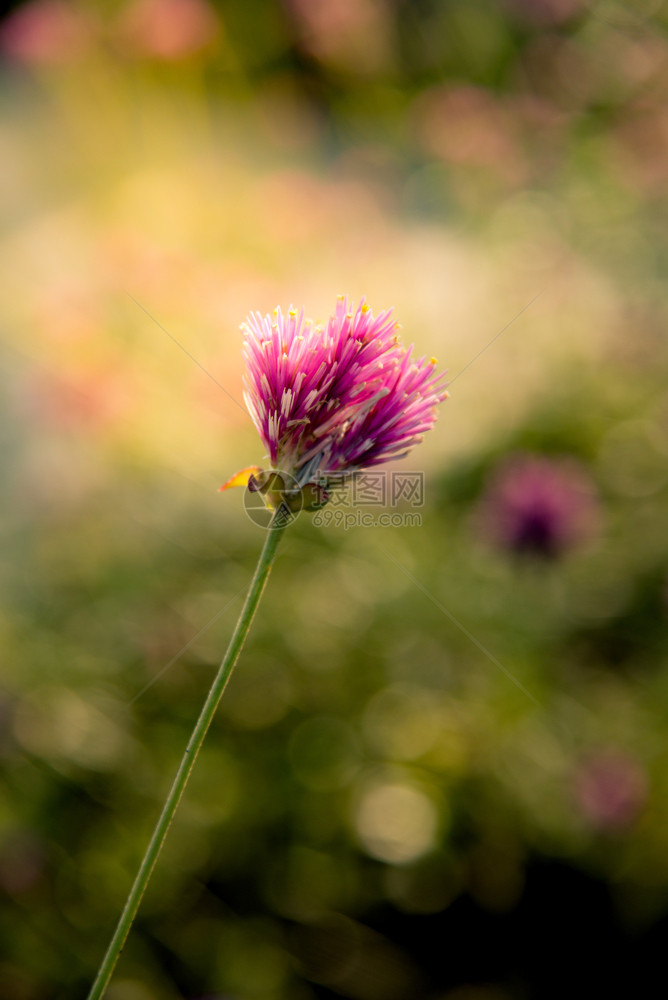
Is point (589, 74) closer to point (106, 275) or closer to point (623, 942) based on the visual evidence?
point (106, 275)

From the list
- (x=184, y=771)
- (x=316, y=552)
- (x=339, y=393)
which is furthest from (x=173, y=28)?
(x=184, y=771)

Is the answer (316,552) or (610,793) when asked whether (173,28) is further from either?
(610,793)

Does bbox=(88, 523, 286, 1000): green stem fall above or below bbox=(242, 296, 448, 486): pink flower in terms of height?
below

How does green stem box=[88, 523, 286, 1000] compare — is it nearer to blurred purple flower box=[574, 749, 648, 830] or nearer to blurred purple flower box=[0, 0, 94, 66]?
blurred purple flower box=[574, 749, 648, 830]

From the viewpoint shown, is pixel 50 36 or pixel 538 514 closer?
pixel 538 514

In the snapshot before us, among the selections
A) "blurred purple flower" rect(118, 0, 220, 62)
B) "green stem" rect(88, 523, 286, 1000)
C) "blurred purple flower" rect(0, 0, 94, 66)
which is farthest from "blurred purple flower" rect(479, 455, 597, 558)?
"blurred purple flower" rect(0, 0, 94, 66)

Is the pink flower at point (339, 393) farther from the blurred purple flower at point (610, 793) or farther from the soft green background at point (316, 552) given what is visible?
the blurred purple flower at point (610, 793)
